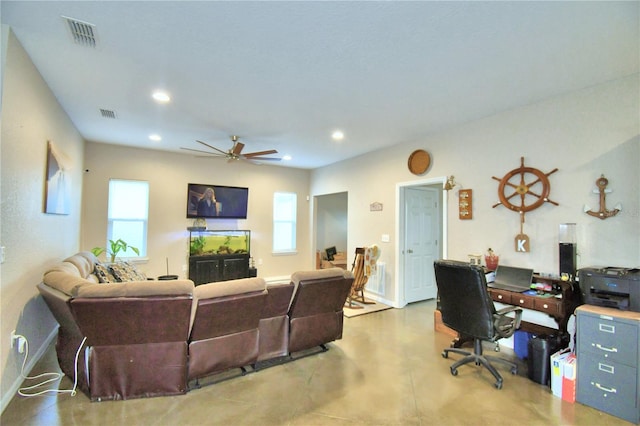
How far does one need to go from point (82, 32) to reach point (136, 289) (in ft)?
6.35

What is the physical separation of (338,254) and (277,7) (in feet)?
21.7

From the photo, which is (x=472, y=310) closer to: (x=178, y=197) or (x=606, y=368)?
(x=606, y=368)

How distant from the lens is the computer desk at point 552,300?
2.70 metres

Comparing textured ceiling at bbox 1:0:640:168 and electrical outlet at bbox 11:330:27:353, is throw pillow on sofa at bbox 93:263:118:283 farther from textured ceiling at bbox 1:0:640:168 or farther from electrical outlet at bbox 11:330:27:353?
textured ceiling at bbox 1:0:640:168

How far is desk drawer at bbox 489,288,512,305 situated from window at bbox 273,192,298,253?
496 centimetres

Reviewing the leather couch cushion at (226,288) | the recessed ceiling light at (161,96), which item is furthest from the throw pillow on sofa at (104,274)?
the recessed ceiling light at (161,96)

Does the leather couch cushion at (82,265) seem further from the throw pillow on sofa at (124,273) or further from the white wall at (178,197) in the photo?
the white wall at (178,197)

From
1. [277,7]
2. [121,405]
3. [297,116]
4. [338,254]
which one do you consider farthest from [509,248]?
[338,254]

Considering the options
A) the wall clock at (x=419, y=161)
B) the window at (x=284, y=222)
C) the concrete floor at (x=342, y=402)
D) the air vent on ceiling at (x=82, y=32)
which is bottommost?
the concrete floor at (x=342, y=402)

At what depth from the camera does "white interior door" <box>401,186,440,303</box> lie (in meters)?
5.10

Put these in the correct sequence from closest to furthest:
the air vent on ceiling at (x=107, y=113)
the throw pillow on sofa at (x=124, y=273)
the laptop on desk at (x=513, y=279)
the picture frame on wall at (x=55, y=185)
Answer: the picture frame on wall at (x=55, y=185) → the laptop on desk at (x=513, y=279) → the throw pillow on sofa at (x=124, y=273) → the air vent on ceiling at (x=107, y=113)

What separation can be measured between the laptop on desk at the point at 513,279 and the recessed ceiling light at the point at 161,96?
13.6ft

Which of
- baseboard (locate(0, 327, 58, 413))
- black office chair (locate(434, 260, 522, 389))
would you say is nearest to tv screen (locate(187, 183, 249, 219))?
baseboard (locate(0, 327, 58, 413))

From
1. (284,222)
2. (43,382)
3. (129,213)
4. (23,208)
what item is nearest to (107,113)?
(23,208)
